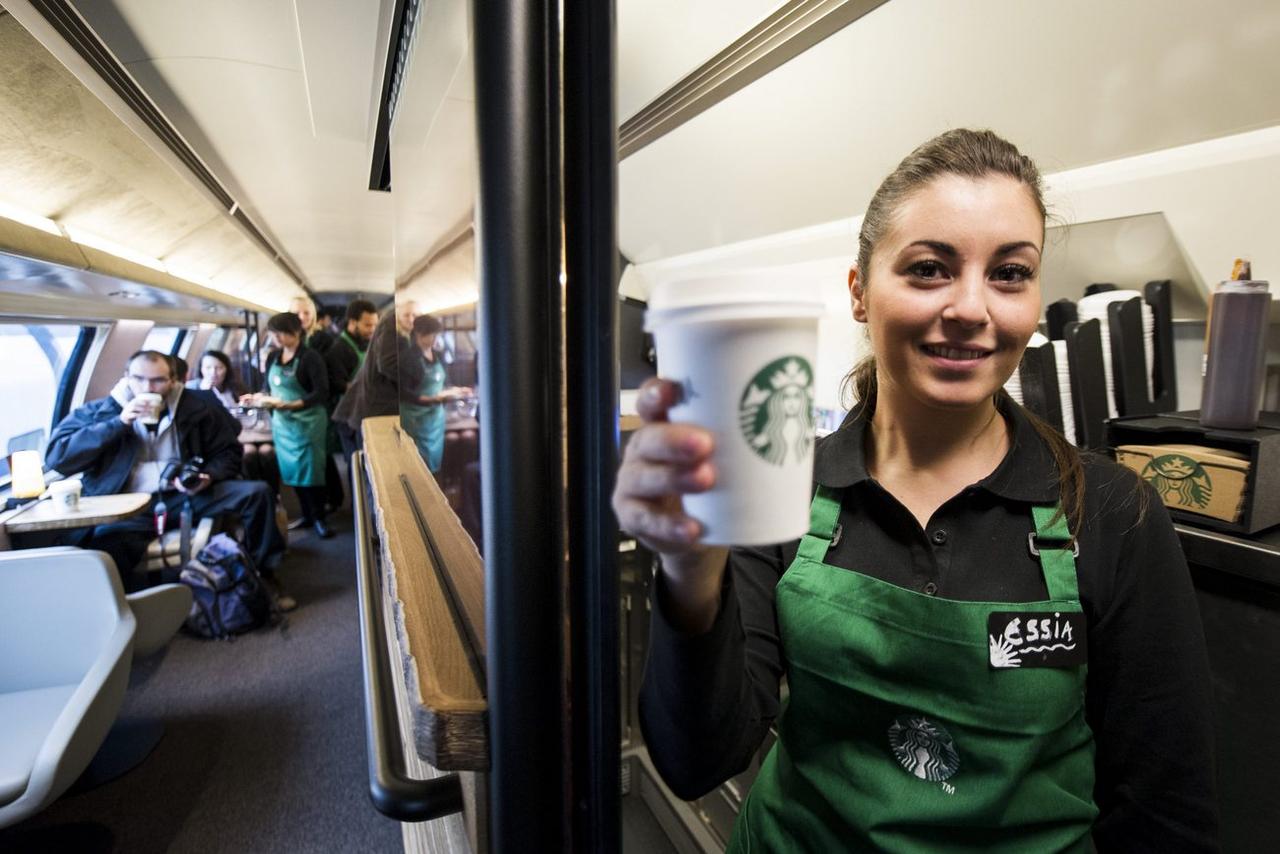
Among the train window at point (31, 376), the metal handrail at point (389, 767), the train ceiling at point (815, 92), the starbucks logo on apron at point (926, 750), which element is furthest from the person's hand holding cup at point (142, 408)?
the starbucks logo on apron at point (926, 750)

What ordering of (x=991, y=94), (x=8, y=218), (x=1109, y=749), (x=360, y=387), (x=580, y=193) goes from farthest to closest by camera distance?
(x=360, y=387)
(x=8, y=218)
(x=991, y=94)
(x=1109, y=749)
(x=580, y=193)

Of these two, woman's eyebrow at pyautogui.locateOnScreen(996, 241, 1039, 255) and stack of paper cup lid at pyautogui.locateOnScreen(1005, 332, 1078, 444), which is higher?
woman's eyebrow at pyautogui.locateOnScreen(996, 241, 1039, 255)

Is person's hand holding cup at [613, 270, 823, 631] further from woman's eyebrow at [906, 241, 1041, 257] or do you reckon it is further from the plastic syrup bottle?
Answer: the plastic syrup bottle

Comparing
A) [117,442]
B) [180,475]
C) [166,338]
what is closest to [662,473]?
[180,475]

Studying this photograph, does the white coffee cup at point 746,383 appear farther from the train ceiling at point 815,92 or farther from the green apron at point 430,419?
the green apron at point 430,419

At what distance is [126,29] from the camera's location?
2.01 m

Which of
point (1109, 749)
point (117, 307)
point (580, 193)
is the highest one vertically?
point (117, 307)

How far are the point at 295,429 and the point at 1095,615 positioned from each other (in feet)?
18.8

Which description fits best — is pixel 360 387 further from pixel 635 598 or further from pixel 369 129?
pixel 635 598

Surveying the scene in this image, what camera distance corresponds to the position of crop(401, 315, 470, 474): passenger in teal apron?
1.42 m

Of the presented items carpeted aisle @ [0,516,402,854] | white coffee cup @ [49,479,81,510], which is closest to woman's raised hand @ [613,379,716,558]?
carpeted aisle @ [0,516,402,854]

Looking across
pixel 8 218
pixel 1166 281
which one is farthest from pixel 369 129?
pixel 1166 281

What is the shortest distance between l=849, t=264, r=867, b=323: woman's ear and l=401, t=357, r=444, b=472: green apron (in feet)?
2.98

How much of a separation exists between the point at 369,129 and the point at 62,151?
125 centimetres
